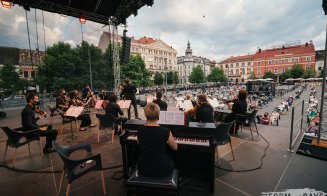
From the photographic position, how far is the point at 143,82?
98.6ft

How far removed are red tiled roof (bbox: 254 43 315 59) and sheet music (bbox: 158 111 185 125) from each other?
238ft

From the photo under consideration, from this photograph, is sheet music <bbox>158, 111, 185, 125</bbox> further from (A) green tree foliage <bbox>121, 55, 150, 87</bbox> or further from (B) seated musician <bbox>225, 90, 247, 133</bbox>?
(A) green tree foliage <bbox>121, 55, 150, 87</bbox>

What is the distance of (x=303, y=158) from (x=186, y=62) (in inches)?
3171

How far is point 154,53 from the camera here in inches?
2327

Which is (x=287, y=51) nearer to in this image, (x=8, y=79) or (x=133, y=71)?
(x=133, y=71)

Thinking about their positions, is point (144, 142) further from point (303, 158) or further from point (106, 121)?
point (303, 158)

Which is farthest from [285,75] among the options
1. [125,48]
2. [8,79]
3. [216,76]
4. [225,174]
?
[8,79]

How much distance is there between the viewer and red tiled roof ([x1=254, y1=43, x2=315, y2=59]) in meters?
54.9

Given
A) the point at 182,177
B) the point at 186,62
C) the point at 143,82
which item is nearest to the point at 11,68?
the point at 143,82

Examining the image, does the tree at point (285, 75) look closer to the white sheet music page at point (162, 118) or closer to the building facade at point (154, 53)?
the building facade at point (154, 53)

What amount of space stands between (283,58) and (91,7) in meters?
70.3

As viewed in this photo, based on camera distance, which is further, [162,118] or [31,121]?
[31,121]

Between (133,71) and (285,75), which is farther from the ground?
(285,75)

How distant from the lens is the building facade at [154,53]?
5347cm
